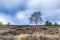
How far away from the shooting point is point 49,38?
1744 cm

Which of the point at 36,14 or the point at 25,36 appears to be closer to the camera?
the point at 25,36

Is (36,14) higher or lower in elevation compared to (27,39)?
higher

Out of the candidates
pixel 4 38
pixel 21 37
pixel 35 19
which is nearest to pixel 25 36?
pixel 21 37

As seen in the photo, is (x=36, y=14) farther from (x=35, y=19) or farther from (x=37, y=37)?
(x=37, y=37)

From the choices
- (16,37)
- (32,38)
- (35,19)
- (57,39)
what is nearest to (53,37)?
(57,39)

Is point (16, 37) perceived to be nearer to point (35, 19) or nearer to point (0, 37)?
point (0, 37)

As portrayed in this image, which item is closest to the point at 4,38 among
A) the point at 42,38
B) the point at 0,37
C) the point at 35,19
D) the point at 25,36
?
the point at 0,37

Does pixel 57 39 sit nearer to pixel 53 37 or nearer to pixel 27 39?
pixel 53 37

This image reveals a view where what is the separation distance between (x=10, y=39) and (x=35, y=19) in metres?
29.4

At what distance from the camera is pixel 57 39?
1753 centimetres

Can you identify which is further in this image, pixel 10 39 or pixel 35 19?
pixel 35 19

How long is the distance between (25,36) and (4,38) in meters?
1.49

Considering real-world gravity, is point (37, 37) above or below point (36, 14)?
below

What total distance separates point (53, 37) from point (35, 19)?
96.4ft
